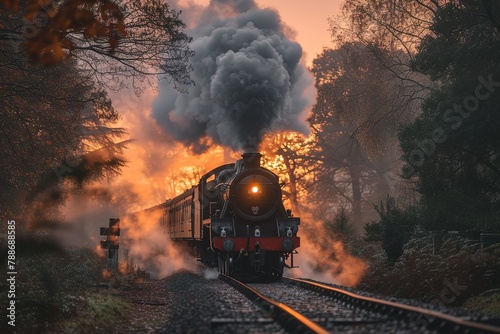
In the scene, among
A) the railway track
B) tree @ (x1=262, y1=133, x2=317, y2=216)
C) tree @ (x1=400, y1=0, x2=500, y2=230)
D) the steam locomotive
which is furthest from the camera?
tree @ (x1=262, y1=133, x2=317, y2=216)

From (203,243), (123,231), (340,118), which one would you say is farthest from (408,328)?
(123,231)

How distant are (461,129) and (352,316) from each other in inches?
497

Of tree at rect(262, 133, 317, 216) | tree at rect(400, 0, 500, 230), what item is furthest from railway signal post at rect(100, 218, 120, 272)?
tree at rect(262, 133, 317, 216)

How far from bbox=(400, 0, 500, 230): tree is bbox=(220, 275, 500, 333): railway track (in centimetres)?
1014

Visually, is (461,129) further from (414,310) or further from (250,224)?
(414,310)

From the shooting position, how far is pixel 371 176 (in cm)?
5188

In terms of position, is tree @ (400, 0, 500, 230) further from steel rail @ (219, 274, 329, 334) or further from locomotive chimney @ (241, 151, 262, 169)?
steel rail @ (219, 274, 329, 334)

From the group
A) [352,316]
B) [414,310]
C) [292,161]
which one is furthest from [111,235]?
[292,161]

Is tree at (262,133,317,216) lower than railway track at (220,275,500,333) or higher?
higher

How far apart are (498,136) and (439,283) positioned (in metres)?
8.98

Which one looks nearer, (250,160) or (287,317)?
(287,317)

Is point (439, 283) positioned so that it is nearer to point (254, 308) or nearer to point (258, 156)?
point (254, 308)

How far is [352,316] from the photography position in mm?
8688

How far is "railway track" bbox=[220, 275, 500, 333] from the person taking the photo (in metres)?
6.96
